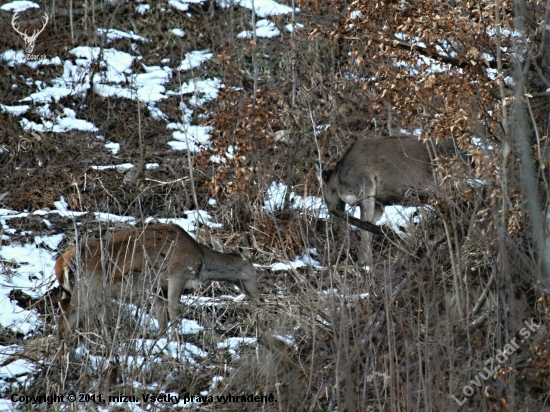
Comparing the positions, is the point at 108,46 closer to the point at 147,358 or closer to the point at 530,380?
the point at 147,358

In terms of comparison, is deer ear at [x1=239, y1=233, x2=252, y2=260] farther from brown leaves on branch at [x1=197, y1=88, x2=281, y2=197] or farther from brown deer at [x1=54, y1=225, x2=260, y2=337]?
brown leaves on branch at [x1=197, y1=88, x2=281, y2=197]

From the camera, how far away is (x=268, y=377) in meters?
6.34

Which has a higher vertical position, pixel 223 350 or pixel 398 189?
pixel 398 189

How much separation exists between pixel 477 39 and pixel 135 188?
6.16m

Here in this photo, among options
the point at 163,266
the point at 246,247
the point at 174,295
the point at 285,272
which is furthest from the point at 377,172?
the point at 163,266

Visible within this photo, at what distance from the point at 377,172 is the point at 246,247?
236 cm

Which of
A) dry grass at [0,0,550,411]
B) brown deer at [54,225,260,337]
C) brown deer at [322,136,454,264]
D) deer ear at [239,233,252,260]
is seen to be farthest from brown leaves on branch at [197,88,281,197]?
brown deer at [54,225,260,337]

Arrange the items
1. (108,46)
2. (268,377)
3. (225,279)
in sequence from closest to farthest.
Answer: (268,377) → (225,279) → (108,46)

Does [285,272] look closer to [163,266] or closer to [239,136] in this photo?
[239,136]

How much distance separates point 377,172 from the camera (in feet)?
37.2

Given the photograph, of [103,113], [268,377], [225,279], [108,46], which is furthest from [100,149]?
[268,377]

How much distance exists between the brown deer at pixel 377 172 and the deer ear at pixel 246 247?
117 cm

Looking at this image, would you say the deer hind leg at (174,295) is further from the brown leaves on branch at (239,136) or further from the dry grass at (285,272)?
the brown leaves on branch at (239,136)

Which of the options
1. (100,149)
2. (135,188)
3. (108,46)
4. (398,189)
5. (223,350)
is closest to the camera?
(223,350)
